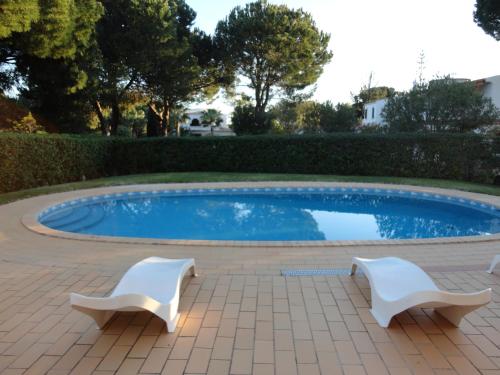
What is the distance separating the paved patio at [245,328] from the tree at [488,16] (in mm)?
13981

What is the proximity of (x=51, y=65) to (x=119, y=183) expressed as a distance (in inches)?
240

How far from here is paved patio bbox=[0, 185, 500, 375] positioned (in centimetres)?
260

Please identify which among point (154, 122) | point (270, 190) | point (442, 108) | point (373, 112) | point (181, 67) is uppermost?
point (181, 67)

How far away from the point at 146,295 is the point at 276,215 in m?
7.28

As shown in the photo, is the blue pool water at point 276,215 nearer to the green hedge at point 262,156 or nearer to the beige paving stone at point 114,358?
the green hedge at point 262,156

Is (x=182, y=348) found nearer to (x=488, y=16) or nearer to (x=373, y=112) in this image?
(x=488, y=16)

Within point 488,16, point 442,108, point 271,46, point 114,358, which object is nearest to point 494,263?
point 114,358

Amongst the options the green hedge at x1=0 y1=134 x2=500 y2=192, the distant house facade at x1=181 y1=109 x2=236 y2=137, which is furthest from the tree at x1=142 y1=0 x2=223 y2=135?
the distant house facade at x1=181 y1=109 x2=236 y2=137

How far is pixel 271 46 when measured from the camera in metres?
20.7

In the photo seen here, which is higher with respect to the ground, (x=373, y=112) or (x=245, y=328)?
(x=373, y=112)

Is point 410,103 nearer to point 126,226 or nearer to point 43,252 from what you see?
point 126,226

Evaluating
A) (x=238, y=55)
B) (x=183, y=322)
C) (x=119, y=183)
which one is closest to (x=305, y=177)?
(x=119, y=183)

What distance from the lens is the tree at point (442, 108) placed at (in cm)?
1545

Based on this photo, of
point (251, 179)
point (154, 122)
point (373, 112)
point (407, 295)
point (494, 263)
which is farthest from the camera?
point (373, 112)
